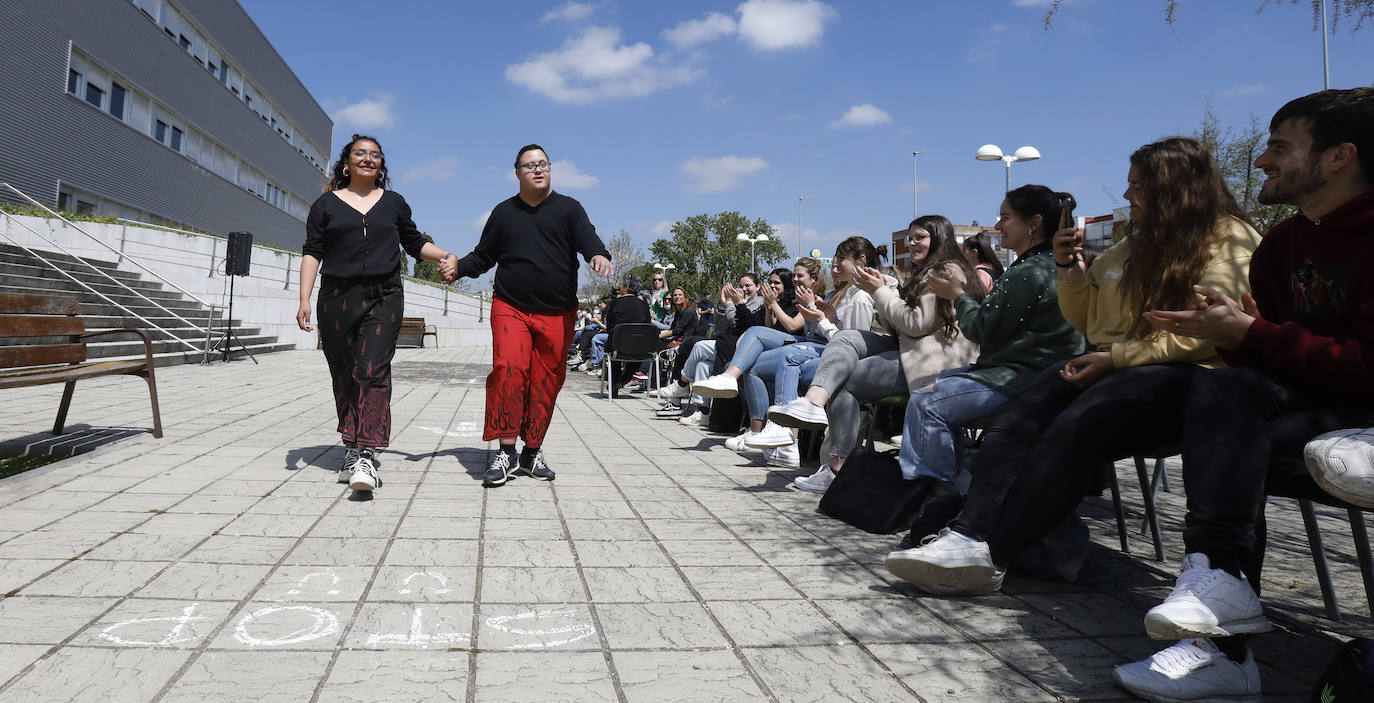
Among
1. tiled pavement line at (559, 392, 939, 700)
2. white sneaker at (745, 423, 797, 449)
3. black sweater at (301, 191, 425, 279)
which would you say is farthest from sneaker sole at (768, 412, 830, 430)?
black sweater at (301, 191, 425, 279)

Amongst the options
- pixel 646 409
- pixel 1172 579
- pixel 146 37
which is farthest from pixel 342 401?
pixel 146 37

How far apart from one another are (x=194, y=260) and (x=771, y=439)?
2129 centimetres

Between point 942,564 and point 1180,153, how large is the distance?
169cm

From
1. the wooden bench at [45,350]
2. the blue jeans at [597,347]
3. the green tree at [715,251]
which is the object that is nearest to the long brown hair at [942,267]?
the wooden bench at [45,350]

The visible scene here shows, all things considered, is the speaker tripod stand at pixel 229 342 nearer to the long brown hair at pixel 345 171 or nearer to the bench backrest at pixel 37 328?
the bench backrest at pixel 37 328

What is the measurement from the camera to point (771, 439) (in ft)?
18.2

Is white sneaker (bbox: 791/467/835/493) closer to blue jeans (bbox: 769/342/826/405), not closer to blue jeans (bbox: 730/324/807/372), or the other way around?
blue jeans (bbox: 769/342/826/405)

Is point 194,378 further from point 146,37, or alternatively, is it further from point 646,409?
point 146,37

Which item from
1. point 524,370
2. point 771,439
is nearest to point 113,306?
point 524,370

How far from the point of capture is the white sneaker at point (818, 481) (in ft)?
16.7

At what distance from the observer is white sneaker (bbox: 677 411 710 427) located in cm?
888

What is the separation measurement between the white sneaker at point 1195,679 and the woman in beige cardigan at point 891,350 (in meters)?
2.41

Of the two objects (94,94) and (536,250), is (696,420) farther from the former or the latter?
(94,94)

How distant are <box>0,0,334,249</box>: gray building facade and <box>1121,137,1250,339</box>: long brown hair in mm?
26167
